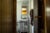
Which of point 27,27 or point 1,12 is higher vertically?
point 1,12

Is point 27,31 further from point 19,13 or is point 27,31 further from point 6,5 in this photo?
point 6,5

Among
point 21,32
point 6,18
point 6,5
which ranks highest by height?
point 6,5

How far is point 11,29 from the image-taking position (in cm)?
142

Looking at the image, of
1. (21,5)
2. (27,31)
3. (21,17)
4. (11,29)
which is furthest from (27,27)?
(11,29)

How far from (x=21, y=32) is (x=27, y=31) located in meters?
0.40

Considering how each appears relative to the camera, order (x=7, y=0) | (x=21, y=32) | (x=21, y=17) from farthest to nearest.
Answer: (x=21, y=17), (x=21, y=32), (x=7, y=0)

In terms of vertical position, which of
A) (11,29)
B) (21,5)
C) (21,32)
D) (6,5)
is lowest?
(21,32)

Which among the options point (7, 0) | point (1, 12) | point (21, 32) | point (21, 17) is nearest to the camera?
point (1, 12)

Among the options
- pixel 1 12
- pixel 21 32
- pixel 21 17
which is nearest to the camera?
pixel 1 12

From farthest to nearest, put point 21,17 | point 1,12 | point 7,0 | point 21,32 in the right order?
point 21,17 < point 21,32 < point 7,0 < point 1,12

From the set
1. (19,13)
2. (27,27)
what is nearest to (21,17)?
(19,13)

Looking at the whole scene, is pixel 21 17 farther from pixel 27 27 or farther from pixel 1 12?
pixel 1 12

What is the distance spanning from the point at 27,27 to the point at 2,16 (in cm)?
503

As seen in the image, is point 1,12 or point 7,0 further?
point 7,0
